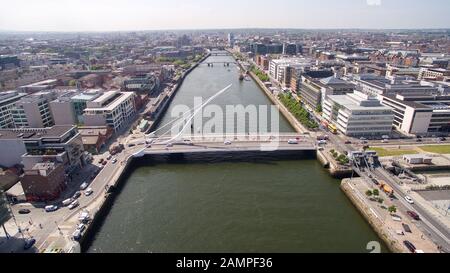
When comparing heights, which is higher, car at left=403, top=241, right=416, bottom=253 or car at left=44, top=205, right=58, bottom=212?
car at left=44, top=205, right=58, bottom=212

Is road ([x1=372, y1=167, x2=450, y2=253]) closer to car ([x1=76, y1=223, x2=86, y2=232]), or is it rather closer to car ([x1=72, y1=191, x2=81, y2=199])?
car ([x1=76, y1=223, x2=86, y2=232])

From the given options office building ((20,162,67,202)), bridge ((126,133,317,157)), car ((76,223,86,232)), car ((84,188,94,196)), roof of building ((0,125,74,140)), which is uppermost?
roof of building ((0,125,74,140))

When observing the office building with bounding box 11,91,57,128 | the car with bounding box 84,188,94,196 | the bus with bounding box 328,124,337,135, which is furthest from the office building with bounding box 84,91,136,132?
the bus with bounding box 328,124,337,135

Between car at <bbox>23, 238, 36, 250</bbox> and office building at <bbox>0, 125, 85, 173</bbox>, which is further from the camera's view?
office building at <bbox>0, 125, 85, 173</bbox>

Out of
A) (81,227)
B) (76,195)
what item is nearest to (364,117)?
(81,227)

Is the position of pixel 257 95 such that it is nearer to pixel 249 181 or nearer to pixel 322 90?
pixel 322 90

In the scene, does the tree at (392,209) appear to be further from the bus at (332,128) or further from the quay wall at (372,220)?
the bus at (332,128)
